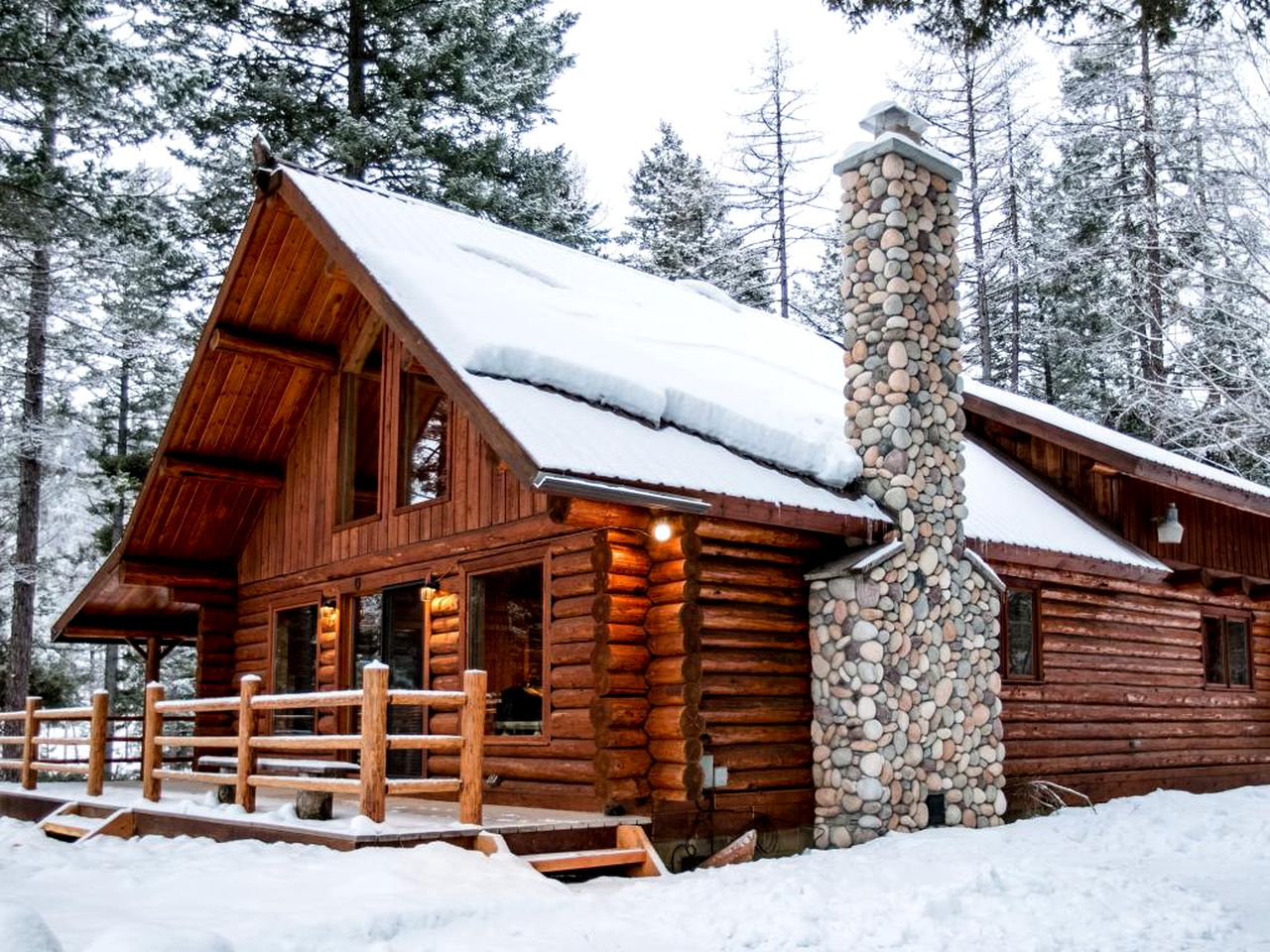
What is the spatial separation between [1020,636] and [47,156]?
14.1 metres

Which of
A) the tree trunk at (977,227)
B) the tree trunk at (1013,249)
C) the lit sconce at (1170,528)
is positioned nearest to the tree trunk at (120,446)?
the tree trunk at (977,227)

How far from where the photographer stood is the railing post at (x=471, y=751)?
338 inches

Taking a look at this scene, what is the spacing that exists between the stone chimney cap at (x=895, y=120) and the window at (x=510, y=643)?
521 centimetres

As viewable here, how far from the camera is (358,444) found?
14109mm

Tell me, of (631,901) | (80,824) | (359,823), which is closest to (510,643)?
(359,823)

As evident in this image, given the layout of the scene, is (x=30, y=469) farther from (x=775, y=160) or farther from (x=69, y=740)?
(x=775, y=160)

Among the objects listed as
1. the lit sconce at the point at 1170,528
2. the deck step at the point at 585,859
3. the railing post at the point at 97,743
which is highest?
the lit sconce at the point at 1170,528

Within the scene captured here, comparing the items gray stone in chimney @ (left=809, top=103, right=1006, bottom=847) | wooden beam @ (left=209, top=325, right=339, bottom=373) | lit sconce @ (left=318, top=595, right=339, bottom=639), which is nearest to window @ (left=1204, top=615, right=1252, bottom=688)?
A: gray stone in chimney @ (left=809, top=103, right=1006, bottom=847)

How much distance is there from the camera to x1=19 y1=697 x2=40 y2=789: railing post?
1294 cm

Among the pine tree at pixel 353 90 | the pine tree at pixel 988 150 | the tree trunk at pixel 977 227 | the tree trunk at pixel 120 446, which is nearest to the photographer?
the pine tree at pixel 353 90

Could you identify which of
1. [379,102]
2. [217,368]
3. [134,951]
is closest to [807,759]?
[134,951]

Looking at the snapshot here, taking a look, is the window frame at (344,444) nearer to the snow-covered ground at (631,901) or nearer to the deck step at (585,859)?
the snow-covered ground at (631,901)

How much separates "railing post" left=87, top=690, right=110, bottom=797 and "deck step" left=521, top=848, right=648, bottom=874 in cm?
511

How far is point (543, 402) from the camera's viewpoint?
33.4ft
